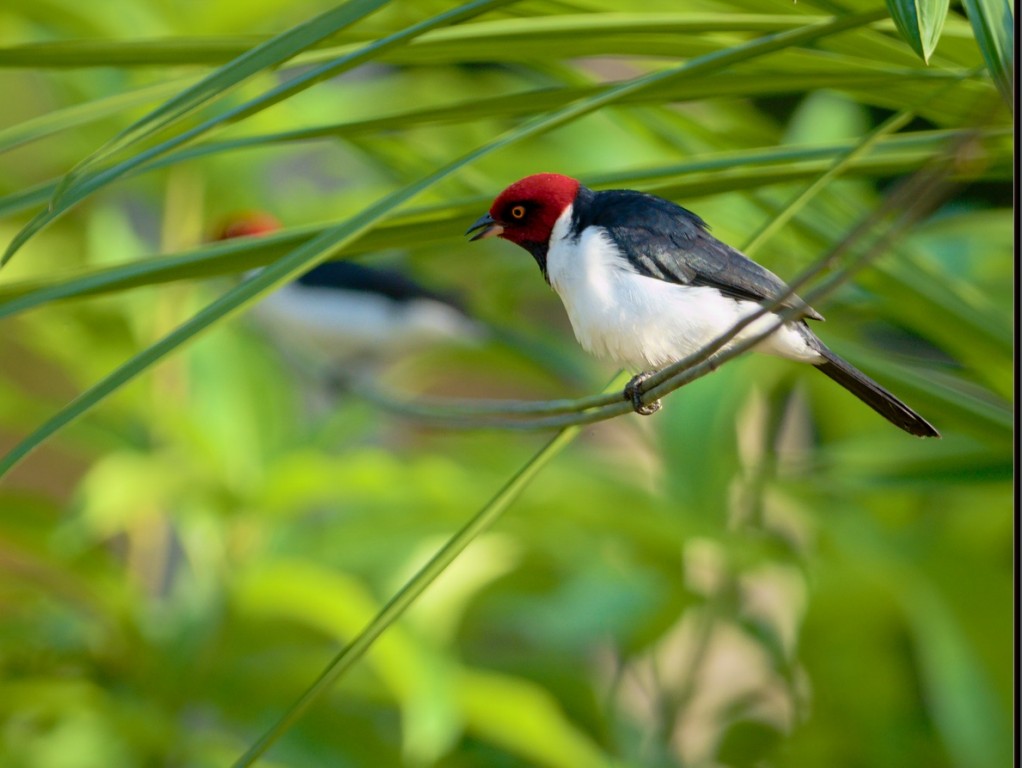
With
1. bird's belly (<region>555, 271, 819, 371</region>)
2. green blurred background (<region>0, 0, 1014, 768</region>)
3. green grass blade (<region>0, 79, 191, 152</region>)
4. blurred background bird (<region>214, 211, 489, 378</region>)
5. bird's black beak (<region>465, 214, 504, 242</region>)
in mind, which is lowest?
bird's belly (<region>555, 271, 819, 371</region>)

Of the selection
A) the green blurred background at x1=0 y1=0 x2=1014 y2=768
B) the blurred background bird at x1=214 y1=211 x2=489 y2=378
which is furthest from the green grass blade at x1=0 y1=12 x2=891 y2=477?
the blurred background bird at x1=214 y1=211 x2=489 y2=378

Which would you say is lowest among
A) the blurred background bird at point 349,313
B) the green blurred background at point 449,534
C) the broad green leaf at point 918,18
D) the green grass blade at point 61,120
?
the broad green leaf at point 918,18

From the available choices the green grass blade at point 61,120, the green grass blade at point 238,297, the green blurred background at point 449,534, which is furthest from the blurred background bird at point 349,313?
the green grass blade at point 238,297

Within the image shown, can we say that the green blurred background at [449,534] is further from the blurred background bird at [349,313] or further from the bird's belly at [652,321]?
the bird's belly at [652,321]

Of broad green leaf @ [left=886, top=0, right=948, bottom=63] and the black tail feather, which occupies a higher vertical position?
broad green leaf @ [left=886, top=0, right=948, bottom=63]

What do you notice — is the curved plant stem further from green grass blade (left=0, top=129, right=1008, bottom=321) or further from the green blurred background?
the green blurred background

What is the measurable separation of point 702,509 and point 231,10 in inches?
22.4

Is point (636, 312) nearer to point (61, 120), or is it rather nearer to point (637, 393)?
point (637, 393)

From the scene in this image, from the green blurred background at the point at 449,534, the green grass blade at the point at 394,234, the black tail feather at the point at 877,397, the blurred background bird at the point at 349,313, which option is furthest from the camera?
the blurred background bird at the point at 349,313

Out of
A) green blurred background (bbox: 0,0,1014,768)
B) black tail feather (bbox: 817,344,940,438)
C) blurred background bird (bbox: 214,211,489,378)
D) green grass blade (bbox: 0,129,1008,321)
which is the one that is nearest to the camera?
black tail feather (bbox: 817,344,940,438)

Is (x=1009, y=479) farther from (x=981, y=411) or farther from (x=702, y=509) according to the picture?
(x=702, y=509)

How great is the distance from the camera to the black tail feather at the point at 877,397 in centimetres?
21

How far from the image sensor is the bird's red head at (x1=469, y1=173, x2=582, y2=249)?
0.27 metres

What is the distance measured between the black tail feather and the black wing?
0.06ft
